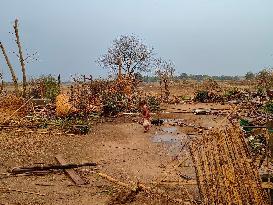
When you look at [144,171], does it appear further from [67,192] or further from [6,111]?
[6,111]

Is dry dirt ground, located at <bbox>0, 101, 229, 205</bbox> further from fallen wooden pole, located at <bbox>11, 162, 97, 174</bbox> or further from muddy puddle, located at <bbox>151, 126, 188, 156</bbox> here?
fallen wooden pole, located at <bbox>11, 162, 97, 174</bbox>

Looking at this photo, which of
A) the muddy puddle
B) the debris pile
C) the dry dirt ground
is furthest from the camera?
the muddy puddle

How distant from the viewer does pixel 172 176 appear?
1026 centimetres

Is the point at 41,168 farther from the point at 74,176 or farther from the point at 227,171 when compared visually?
the point at 227,171

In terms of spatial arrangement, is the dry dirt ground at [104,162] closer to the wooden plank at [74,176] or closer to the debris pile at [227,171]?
the wooden plank at [74,176]

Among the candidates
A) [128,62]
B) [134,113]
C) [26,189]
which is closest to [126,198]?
[26,189]

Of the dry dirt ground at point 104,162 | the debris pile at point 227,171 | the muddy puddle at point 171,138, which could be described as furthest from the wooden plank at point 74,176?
the debris pile at point 227,171

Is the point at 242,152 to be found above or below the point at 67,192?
above

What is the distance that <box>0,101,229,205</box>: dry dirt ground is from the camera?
344 inches

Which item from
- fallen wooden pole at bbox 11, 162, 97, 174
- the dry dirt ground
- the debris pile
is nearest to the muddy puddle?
the dry dirt ground

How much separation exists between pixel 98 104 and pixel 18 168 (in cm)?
1240

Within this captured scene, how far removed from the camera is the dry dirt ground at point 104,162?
28.6 feet

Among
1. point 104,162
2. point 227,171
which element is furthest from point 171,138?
point 227,171

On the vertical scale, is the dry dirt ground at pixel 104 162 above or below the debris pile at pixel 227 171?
below
